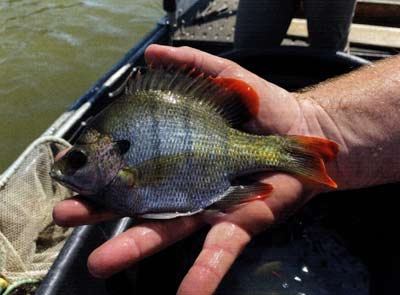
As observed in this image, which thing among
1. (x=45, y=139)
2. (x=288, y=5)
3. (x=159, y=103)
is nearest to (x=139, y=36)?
(x=288, y=5)

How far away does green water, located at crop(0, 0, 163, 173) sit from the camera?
4598mm

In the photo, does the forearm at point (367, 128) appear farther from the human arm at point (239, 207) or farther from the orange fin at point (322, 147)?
the orange fin at point (322, 147)

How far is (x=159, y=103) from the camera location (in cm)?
180

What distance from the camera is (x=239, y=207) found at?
1787mm

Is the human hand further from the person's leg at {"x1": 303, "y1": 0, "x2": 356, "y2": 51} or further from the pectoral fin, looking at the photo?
the person's leg at {"x1": 303, "y1": 0, "x2": 356, "y2": 51}

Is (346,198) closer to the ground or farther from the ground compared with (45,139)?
closer to the ground

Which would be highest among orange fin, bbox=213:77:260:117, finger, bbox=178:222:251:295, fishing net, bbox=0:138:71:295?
orange fin, bbox=213:77:260:117

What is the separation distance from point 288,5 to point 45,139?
1.92 meters

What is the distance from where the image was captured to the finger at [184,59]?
201cm

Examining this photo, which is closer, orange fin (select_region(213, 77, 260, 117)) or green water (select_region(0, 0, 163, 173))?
orange fin (select_region(213, 77, 260, 117))

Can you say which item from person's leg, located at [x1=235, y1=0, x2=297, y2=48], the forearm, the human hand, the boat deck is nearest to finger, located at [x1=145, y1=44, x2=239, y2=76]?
the human hand

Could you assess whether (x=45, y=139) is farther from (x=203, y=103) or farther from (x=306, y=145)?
(x=306, y=145)

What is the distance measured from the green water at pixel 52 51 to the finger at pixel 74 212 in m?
2.61

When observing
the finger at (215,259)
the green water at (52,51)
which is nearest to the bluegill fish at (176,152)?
the finger at (215,259)
